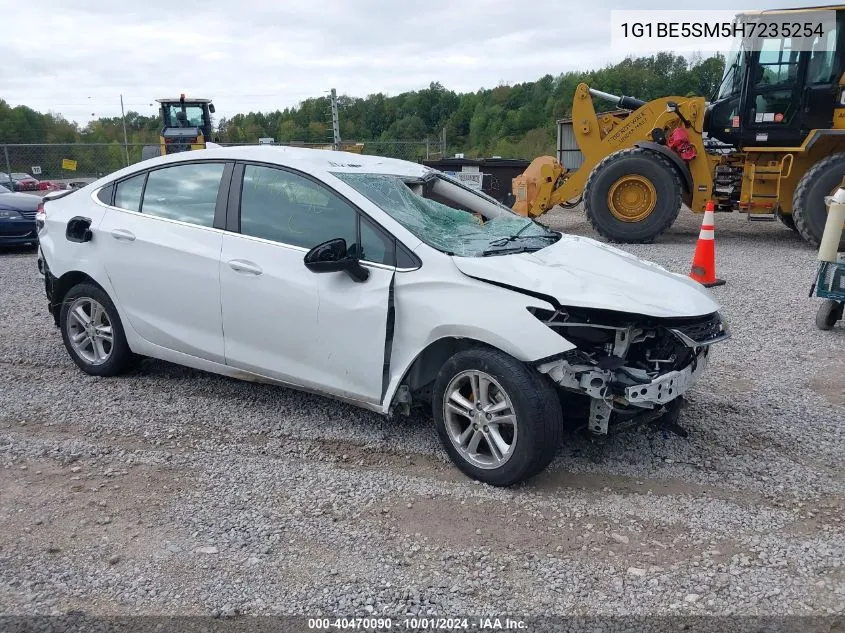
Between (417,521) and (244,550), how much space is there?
0.79 m

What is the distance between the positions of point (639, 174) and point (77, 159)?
20.7 m

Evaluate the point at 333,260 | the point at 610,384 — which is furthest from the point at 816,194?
the point at 333,260

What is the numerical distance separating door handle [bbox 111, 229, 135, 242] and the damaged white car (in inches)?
0.6

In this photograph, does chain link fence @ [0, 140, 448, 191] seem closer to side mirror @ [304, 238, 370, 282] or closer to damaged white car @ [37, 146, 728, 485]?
damaged white car @ [37, 146, 728, 485]

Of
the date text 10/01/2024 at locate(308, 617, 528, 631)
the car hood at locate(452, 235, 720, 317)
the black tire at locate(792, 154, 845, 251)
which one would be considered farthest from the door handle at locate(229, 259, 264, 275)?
the black tire at locate(792, 154, 845, 251)

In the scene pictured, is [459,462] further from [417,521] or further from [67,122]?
[67,122]

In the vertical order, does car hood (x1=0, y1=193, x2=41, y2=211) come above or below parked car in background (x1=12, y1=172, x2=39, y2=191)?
above

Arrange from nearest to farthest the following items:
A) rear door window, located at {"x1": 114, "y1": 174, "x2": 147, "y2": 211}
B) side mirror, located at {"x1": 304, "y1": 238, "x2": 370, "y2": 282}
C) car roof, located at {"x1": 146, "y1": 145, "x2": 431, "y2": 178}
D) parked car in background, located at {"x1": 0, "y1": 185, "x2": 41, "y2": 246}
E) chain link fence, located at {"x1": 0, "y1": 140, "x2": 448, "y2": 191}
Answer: side mirror, located at {"x1": 304, "y1": 238, "x2": 370, "y2": 282}, car roof, located at {"x1": 146, "y1": 145, "x2": 431, "y2": 178}, rear door window, located at {"x1": 114, "y1": 174, "x2": 147, "y2": 211}, parked car in background, located at {"x1": 0, "y1": 185, "x2": 41, "y2": 246}, chain link fence, located at {"x1": 0, "y1": 140, "x2": 448, "y2": 191}

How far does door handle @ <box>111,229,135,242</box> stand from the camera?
4.74 meters

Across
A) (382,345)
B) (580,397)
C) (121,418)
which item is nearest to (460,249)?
(382,345)

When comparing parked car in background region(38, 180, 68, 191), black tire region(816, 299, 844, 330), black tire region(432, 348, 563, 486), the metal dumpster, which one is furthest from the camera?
parked car in background region(38, 180, 68, 191)

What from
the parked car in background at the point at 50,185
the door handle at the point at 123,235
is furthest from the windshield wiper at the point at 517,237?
the parked car in background at the point at 50,185

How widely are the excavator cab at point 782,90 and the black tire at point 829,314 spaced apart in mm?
5642

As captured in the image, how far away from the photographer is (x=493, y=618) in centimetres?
268
